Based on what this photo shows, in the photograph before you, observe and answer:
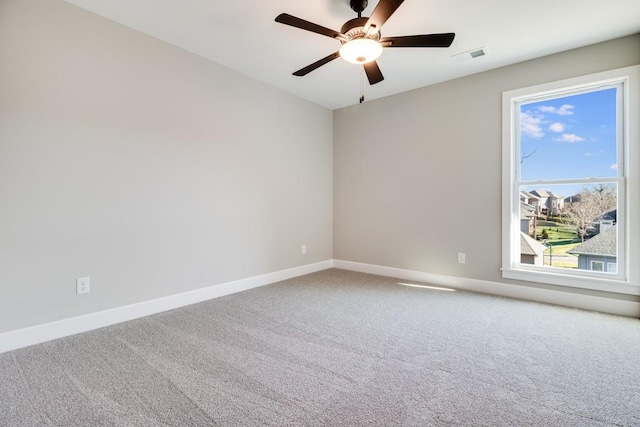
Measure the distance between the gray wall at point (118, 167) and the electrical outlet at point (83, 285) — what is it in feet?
0.13

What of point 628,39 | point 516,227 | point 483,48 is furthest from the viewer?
point 516,227

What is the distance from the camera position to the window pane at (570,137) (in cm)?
280

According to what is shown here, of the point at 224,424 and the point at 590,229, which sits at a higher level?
the point at 590,229

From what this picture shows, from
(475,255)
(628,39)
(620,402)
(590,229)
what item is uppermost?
(628,39)

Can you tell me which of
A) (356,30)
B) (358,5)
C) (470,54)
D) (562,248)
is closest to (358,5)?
(358,5)

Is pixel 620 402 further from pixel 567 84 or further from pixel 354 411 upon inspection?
pixel 567 84

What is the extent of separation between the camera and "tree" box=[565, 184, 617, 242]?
279cm

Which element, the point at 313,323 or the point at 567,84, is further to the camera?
the point at 567,84

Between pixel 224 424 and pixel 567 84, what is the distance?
3920 mm

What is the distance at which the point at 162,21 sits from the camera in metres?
2.43

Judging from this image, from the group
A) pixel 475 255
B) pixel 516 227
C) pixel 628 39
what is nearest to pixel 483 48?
pixel 628 39

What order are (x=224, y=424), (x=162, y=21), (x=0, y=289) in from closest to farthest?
(x=224, y=424) → (x=0, y=289) → (x=162, y=21)

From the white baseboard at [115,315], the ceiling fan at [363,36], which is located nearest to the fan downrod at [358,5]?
the ceiling fan at [363,36]

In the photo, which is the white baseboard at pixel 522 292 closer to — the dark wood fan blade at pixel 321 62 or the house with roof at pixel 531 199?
the house with roof at pixel 531 199
